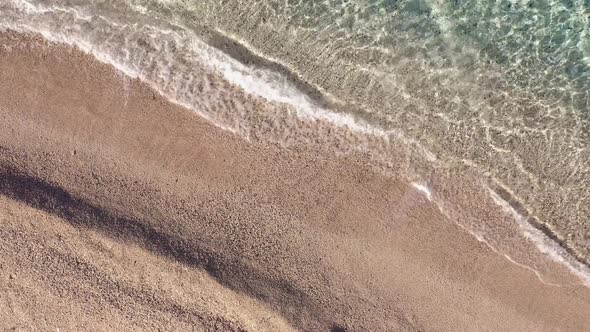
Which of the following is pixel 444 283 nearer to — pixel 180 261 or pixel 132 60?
pixel 180 261

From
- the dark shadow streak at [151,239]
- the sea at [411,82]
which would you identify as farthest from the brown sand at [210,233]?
the sea at [411,82]

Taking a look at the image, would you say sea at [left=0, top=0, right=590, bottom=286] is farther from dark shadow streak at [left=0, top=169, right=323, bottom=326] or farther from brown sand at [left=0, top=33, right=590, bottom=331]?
dark shadow streak at [left=0, top=169, right=323, bottom=326]

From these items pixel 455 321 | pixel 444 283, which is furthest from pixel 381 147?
pixel 455 321

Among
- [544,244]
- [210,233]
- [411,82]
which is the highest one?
[411,82]

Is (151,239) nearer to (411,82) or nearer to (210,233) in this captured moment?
(210,233)

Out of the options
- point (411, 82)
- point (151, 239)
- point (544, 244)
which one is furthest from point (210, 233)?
point (544, 244)

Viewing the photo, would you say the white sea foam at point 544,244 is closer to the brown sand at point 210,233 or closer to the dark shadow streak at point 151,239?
the brown sand at point 210,233

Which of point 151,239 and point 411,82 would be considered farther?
→ point 411,82
